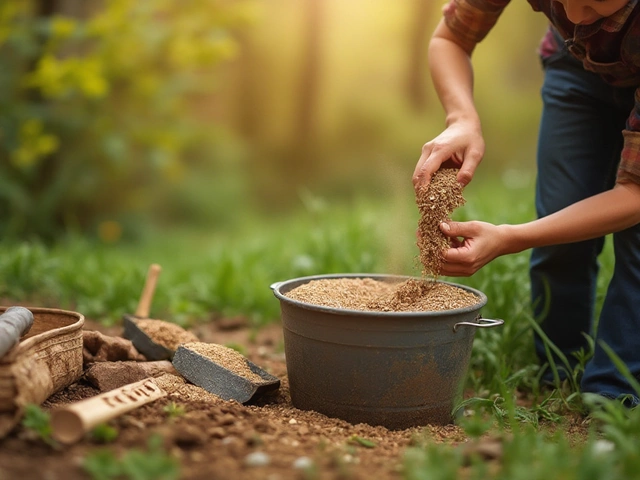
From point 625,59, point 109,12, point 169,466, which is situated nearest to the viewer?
point 169,466

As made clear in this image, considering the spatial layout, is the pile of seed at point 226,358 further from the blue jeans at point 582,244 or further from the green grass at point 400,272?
the blue jeans at point 582,244

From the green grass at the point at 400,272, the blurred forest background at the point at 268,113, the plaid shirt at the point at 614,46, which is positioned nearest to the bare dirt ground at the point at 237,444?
the green grass at the point at 400,272

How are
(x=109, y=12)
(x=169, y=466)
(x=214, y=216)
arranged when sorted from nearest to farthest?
(x=169, y=466) < (x=109, y=12) < (x=214, y=216)

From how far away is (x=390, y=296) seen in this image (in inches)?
92.1

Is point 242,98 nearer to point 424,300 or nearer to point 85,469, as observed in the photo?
point 424,300

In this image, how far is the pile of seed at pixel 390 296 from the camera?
220cm

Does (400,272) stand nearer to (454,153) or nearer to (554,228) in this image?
(454,153)

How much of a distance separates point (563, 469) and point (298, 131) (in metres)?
7.54

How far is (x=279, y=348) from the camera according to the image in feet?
10.5

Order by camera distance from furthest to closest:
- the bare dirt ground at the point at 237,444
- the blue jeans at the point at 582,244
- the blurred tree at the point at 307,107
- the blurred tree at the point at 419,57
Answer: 1. the blurred tree at the point at 307,107
2. the blurred tree at the point at 419,57
3. the blue jeans at the point at 582,244
4. the bare dirt ground at the point at 237,444

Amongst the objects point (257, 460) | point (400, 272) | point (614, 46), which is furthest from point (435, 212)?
point (257, 460)

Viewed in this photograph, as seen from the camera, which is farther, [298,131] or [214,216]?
[298,131]

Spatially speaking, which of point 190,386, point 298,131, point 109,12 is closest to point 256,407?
point 190,386

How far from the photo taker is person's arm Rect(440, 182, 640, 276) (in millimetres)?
2033
